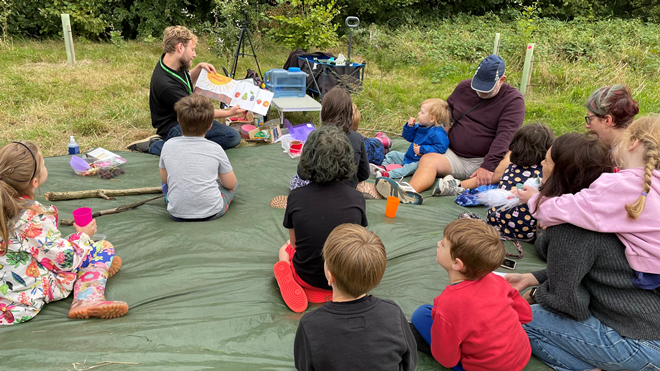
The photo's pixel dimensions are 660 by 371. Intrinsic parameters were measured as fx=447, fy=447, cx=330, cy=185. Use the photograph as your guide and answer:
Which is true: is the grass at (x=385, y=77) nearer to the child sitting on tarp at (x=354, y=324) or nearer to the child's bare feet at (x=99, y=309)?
the child's bare feet at (x=99, y=309)

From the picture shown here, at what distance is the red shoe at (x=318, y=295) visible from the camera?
2389mm

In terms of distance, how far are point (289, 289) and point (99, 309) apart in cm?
91

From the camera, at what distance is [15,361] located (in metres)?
1.79

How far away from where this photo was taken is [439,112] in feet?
14.2

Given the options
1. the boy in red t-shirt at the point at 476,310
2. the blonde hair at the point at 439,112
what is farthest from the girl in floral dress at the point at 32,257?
the blonde hair at the point at 439,112

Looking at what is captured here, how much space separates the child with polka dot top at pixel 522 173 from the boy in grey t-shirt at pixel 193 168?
196 centimetres

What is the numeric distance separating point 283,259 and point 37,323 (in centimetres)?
123

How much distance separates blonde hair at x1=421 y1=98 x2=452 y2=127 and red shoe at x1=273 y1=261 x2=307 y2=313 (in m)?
2.54

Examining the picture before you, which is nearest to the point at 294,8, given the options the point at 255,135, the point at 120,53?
the point at 120,53

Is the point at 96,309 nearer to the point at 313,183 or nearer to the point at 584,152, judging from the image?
the point at 313,183

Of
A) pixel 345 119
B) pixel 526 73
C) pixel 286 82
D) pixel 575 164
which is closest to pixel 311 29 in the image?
pixel 286 82

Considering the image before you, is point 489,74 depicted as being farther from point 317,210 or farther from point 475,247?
point 475,247

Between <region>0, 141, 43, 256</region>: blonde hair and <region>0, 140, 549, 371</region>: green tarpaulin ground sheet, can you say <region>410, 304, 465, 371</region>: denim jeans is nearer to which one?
<region>0, 140, 549, 371</region>: green tarpaulin ground sheet

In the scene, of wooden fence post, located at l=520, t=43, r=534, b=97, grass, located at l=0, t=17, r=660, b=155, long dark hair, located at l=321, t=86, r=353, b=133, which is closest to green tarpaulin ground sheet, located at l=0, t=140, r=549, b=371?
long dark hair, located at l=321, t=86, r=353, b=133
